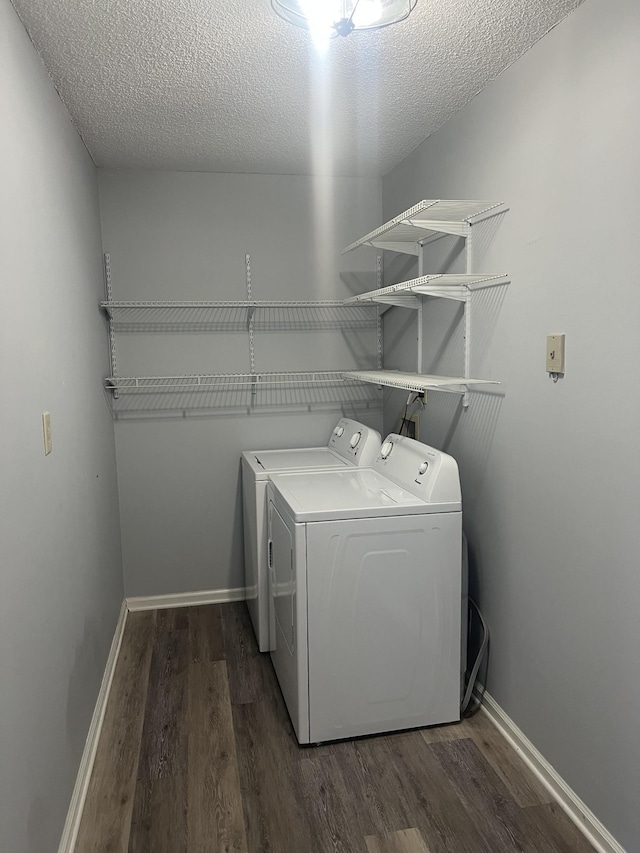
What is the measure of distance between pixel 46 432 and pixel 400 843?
4.83 feet

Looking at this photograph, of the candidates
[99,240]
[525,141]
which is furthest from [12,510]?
[99,240]

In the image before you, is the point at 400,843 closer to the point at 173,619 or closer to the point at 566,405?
the point at 566,405

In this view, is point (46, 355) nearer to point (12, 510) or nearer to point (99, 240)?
point (12, 510)

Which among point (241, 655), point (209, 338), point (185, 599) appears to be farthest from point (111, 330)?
point (241, 655)

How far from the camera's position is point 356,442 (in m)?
2.92

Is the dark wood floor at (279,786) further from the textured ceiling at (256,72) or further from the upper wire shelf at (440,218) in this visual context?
the textured ceiling at (256,72)

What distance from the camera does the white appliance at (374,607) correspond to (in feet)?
6.91

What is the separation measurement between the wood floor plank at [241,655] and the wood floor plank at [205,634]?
0.10 ft

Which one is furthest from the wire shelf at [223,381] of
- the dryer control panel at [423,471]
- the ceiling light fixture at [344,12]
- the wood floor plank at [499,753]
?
the ceiling light fixture at [344,12]

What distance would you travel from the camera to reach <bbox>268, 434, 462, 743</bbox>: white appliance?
6.91ft

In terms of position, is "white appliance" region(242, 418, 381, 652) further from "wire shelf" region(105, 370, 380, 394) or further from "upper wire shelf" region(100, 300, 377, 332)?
"upper wire shelf" region(100, 300, 377, 332)

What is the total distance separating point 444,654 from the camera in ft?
7.29

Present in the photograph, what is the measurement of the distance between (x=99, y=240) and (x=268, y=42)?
4.85 feet

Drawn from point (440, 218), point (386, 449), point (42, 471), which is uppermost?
point (440, 218)
